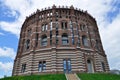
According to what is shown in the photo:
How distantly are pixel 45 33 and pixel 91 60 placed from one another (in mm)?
12196

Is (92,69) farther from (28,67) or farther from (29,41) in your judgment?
(29,41)

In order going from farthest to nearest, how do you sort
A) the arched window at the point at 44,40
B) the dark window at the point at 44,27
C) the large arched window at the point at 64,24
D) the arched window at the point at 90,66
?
the dark window at the point at 44,27 < the large arched window at the point at 64,24 < the arched window at the point at 44,40 < the arched window at the point at 90,66

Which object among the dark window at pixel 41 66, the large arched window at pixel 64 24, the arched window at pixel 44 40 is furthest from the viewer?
the large arched window at pixel 64 24

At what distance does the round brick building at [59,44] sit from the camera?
28.7 meters

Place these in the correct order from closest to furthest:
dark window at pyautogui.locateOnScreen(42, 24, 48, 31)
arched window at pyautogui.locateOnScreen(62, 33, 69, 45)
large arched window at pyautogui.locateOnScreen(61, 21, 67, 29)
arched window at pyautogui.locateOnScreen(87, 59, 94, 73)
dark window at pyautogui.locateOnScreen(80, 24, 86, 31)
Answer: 1. arched window at pyautogui.locateOnScreen(87, 59, 94, 73)
2. arched window at pyautogui.locateOnScreen(62, 33, 69, 45)
3. large arched window at pyautogui.locateOnScreen(61, 21, 67, 29)
4. dark window at pyautogui.locateOnScreen(42, 24, 48, 31)
5. dark window at pyautogui.locateOnScreen(80, 24, 86, 31)

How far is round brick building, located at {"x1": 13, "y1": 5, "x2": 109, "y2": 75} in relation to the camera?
28.7 m

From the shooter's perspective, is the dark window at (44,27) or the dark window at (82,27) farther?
the dark window at (82,27)

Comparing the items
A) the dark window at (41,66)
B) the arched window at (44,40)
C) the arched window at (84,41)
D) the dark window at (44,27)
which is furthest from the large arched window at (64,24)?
the dark window at (41,66)

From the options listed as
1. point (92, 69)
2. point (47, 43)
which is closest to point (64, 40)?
point (47, 43)

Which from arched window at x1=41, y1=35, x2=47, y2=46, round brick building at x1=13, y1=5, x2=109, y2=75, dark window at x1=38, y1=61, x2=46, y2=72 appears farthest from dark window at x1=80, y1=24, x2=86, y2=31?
dark window at x1=38, y1=61, x2=46, y2=72

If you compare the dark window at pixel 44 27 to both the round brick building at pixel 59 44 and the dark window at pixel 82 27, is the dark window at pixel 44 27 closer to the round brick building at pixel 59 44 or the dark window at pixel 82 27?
the round brick building at pixel 59 44

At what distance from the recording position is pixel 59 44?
3058 cm

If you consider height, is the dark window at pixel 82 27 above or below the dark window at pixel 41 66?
above

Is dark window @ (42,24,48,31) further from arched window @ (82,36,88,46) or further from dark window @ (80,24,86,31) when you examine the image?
arched window @ (82,36,88,46)
